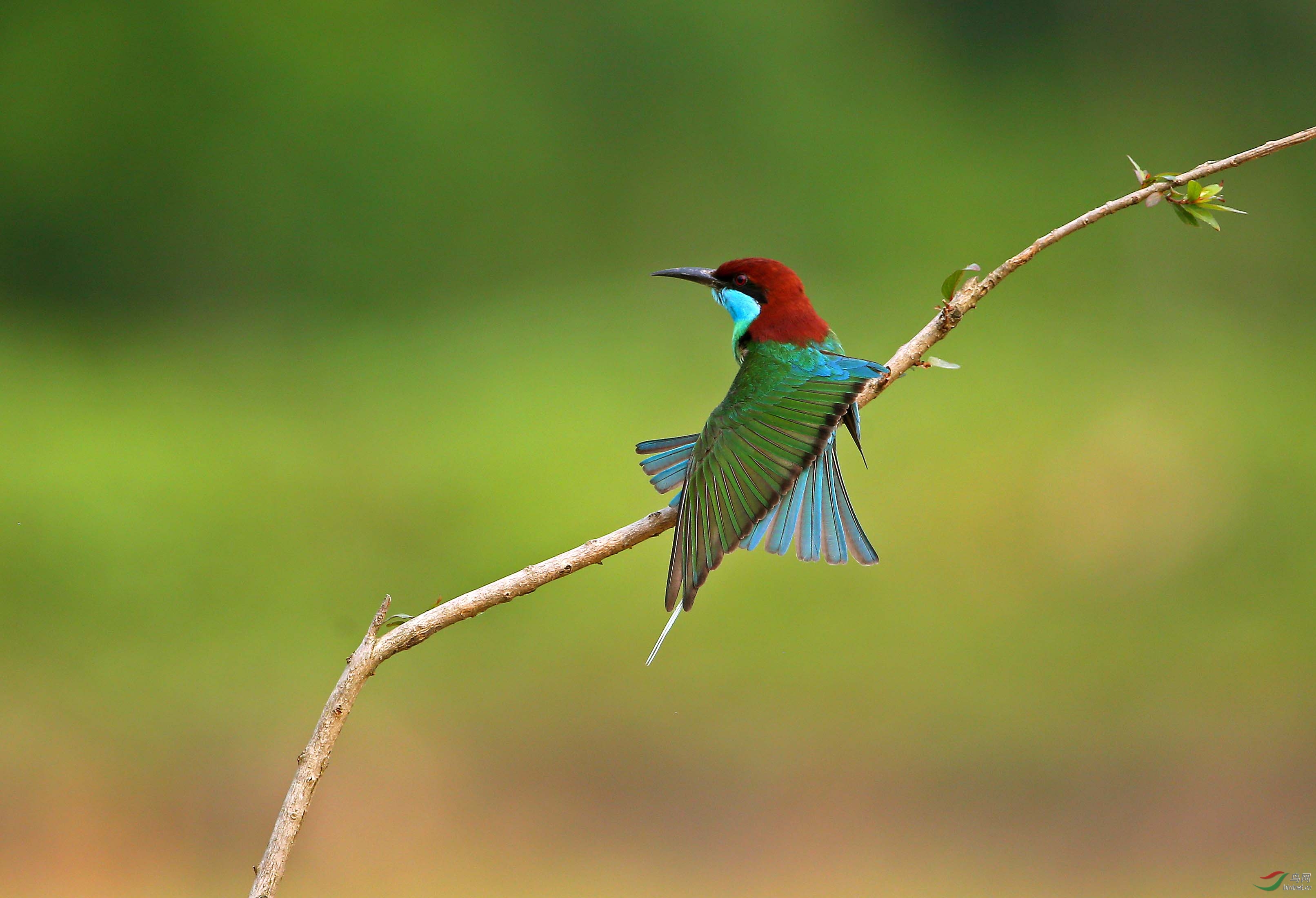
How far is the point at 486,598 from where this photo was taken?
0.82m

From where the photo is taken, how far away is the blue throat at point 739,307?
4.66 feet

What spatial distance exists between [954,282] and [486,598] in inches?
19.8

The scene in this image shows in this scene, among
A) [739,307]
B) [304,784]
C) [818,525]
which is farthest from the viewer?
[739,307]

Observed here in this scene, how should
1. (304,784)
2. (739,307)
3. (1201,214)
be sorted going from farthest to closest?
1. (739,307)
2. (1201,214)
3. (304,784)

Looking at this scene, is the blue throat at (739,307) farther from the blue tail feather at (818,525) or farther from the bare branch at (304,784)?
the bare branch at (304,784)

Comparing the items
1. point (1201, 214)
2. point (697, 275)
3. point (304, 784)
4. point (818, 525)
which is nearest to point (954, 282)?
point (1201, 214)

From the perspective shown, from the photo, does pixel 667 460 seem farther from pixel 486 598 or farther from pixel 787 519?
pixel 486 598

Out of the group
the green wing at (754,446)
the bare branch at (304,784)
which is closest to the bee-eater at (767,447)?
the green wing at (754,446)

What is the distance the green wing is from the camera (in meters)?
0.98

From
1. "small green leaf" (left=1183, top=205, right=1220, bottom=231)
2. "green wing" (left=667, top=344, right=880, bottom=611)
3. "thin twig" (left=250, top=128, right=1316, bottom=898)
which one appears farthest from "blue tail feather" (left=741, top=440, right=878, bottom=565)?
"small green leaf" (left=1183, top=205, right=1220, bottom=231)

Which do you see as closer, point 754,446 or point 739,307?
point 754,446

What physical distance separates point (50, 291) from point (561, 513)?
59.2 inches

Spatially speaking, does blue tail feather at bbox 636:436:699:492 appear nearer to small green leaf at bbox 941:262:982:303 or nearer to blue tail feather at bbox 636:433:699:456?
blue tail feather at bbox 636:433:699:456

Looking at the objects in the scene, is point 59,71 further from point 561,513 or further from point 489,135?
point 561,513
